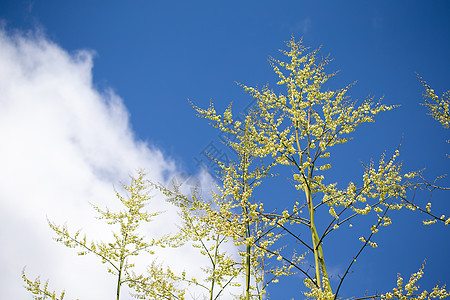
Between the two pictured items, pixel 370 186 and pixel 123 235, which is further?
pixel 123 235

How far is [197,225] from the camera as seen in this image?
287 inches

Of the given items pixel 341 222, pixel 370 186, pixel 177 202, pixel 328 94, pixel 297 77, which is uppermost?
pixel 297 77

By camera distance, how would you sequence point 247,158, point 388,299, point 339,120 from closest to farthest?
1. point 388,299
2. point 339,120
3. point 247,158

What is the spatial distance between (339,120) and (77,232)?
7787 millimetres

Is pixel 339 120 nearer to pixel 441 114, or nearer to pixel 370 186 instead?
pixel 370 186

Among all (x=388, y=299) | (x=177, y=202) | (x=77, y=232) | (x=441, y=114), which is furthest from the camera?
(x=77, y=232)

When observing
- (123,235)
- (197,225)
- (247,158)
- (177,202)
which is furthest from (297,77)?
(123,235)

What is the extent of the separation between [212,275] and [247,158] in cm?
309

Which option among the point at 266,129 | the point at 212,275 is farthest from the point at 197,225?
the point at 266,129

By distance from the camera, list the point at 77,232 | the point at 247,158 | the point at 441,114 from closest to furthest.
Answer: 1. the point at 441,114
2. the point at 247,158
3. the point at 77,232

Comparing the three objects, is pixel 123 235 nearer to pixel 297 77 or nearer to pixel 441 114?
pixel 297 77

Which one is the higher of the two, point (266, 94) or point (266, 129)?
point (266, 94)

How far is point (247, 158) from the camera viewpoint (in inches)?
272

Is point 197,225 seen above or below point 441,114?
below
